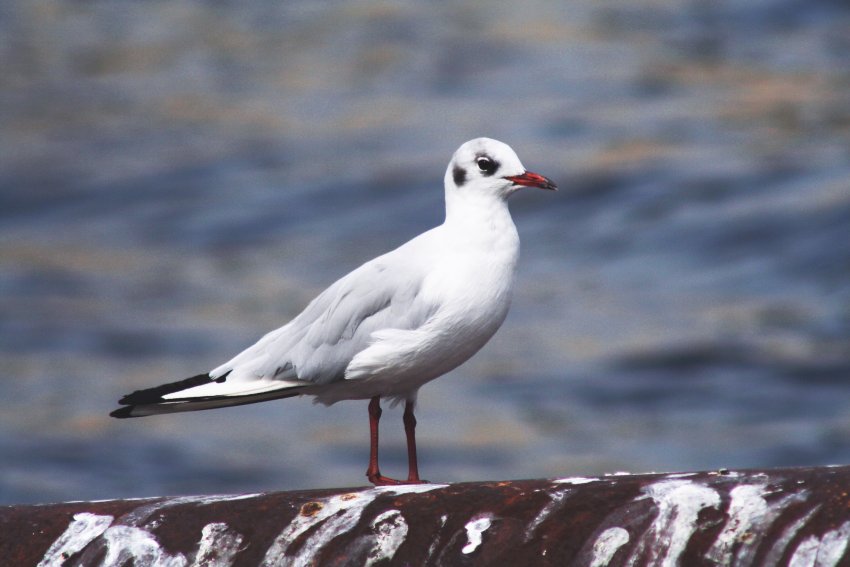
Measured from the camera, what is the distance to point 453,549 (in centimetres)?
427

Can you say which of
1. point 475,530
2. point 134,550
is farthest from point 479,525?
point 134,550

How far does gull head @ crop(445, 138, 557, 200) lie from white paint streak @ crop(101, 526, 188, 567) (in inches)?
99.3

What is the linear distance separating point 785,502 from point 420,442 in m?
16.3

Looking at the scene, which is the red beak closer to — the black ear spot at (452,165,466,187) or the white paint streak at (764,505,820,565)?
the black ear spot at (452,165,466,187)

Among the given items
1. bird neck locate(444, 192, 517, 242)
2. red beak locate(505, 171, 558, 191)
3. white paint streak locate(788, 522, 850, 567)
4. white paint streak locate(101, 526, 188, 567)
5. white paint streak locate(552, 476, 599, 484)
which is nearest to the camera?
white paint streak locate(788, 522, 850, 567)

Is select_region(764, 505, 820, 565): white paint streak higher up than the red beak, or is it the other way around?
the red beak

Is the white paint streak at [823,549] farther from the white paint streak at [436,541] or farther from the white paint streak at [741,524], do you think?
the white paint streak at [436,541]

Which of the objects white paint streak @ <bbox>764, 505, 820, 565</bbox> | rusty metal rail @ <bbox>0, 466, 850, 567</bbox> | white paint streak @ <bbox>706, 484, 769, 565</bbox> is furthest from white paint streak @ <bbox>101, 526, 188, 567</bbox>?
white paint streak @ <bbox>764, 505, 820, 565</bbox>

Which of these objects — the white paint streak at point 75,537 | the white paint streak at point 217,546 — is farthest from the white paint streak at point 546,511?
the white paint streak at point 75,537

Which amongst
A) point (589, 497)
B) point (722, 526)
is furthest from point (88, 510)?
point (722, 526)

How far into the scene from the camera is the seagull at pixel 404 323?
19.9 ft

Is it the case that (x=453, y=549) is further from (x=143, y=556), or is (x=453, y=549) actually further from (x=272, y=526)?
(x=143, y=556)

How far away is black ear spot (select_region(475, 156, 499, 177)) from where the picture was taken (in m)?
6.49

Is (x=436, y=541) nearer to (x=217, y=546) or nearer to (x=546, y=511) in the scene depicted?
(x=546, y=511)
